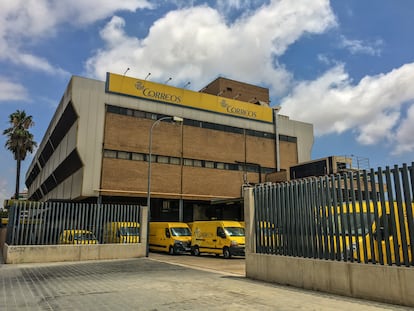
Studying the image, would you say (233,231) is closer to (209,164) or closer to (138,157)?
(138,157)

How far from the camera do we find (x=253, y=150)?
139 ft

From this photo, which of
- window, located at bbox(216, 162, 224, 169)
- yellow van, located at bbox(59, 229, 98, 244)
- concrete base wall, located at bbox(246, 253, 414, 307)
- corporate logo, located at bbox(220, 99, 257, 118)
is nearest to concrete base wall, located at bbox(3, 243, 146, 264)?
yellow van, located at bbox(59, 229, 98, 244)

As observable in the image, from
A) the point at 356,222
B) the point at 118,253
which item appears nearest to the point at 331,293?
the point at 356,222

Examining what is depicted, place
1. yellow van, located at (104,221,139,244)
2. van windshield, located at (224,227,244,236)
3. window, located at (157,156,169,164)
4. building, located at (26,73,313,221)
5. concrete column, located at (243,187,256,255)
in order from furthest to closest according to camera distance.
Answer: window, located at (157,156,169,164) → building, located at (26,73,313,221) → van windshield, located at (224,227,244,236) → yellow van, located at (104,221,139,244) → concrete column, located at (243,187,256,255)

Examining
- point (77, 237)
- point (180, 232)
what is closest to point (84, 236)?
point (77, 237)

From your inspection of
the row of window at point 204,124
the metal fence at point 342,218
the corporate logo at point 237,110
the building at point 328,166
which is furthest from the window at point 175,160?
the metal fence at point 342,218

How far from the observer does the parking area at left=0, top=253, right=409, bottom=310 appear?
7316 mm

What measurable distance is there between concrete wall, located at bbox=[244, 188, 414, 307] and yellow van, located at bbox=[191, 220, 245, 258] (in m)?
9.51

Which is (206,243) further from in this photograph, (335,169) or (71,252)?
(335,169)

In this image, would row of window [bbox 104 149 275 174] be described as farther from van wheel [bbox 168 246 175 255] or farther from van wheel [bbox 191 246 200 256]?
van wheel [bbox 191 246 200 256]

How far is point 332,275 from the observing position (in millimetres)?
8797

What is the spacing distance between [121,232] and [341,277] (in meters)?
13.3

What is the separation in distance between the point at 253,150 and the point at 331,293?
1335 inches

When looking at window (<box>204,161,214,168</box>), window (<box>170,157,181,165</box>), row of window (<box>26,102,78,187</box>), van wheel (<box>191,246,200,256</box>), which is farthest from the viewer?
window (<box>204,161,214,168</box>)
